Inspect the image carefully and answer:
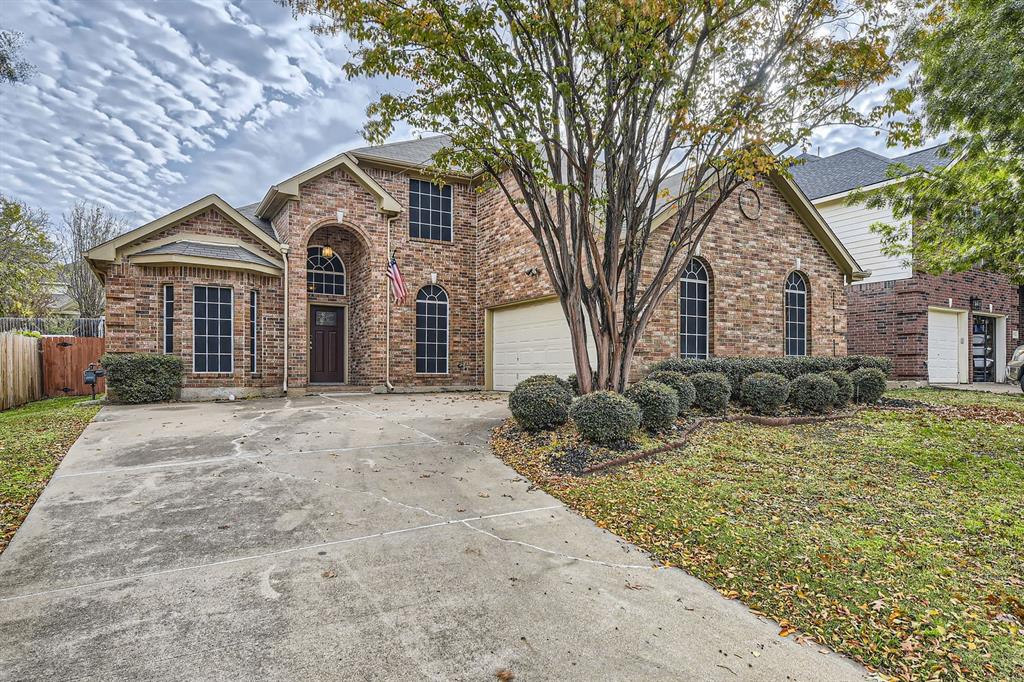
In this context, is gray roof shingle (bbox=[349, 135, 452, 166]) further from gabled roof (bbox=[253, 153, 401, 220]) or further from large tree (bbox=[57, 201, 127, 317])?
large tree (bbox=[57, 201, 127, 317])

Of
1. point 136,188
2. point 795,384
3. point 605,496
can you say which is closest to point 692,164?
point 795,384

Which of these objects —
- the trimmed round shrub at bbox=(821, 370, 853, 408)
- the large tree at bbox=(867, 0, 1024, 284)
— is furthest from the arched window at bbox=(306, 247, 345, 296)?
the large tree at bbox=(867, 0, 1024, 284)

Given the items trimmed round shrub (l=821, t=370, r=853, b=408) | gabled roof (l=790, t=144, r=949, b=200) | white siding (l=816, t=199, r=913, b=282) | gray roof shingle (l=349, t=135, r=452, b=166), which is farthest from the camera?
gabled roof (l=790, t=144, r=949, b=200)

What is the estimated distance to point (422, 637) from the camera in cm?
255

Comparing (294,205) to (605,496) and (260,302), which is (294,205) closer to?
(260,302)

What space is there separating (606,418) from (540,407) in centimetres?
103

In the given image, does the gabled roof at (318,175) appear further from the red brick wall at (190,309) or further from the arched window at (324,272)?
the arched window at (324,272)

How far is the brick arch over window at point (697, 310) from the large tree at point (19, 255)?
20.3m

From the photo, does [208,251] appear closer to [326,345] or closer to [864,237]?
[326,345]

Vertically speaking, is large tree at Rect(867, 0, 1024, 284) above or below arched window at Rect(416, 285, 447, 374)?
above

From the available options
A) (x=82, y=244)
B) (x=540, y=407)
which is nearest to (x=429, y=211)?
(x=540, y=407)

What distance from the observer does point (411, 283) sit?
1391 cm

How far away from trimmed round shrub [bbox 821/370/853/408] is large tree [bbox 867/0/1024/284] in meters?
3.02

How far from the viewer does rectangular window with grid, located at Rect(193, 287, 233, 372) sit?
1159 cm
